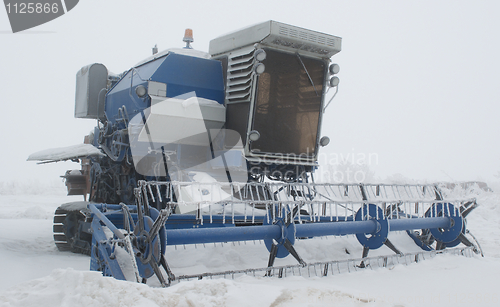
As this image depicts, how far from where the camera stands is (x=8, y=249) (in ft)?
17.1

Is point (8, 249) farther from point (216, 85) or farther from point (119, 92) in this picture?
point (216, 85)

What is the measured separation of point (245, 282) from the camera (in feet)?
9.88

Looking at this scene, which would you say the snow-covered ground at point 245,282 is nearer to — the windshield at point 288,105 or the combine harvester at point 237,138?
the combine harvester at point 237,138

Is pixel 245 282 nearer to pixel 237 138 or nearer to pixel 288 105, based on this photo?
pixel 237 138

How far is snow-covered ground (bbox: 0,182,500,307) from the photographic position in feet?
7.40

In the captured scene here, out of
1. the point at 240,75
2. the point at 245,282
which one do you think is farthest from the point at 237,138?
the point at 245,282

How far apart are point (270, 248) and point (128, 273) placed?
50.9 inches

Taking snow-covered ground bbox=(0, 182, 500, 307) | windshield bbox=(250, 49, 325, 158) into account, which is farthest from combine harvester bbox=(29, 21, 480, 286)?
snow-covered ground bbox=(0, 182, 500, 307)

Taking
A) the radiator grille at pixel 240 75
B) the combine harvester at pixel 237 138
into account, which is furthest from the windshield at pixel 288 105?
the radiator grille at pixel 240 75

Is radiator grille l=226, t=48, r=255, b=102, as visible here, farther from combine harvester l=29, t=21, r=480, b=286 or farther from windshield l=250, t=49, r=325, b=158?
windshield l=250, t=49, r=325, b=158

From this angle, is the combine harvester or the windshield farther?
the windshield

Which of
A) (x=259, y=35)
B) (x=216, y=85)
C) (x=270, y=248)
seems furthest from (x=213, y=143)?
(x=270, y=248)

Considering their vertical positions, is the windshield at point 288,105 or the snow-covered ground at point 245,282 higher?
the windshield at point 288,105

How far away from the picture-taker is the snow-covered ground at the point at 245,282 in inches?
88.8
